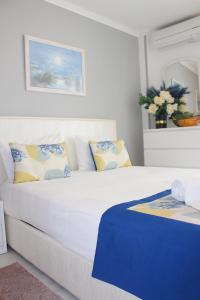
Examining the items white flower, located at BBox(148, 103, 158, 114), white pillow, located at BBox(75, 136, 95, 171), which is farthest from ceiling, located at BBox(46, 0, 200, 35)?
white pillow, located at BBox(75, 136, 95, 171)

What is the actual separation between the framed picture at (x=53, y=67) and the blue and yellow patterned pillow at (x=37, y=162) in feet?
2.60

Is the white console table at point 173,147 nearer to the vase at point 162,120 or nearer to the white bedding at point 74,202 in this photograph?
the vase at point 162,120

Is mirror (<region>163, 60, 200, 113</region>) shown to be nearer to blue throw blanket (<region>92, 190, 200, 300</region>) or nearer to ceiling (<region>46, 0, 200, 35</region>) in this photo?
ceiling (<region>46, 0, 200, 35</region>)

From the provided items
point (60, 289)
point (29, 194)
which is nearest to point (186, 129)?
point (29, 194)

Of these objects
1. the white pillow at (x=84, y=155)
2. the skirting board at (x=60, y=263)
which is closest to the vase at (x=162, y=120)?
the white pillow at (x=84, y=155)

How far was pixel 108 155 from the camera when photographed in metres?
2.54

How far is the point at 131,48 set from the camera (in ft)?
12.1

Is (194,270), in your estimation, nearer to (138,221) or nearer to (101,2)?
(138,221)

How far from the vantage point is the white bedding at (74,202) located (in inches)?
48.8

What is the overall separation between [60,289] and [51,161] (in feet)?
3.17

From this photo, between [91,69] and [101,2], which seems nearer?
[101,2]

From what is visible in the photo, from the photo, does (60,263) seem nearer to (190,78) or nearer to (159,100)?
(159,100)

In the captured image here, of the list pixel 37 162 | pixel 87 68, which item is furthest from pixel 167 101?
pixel 37 162

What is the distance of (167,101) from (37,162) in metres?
1.89
